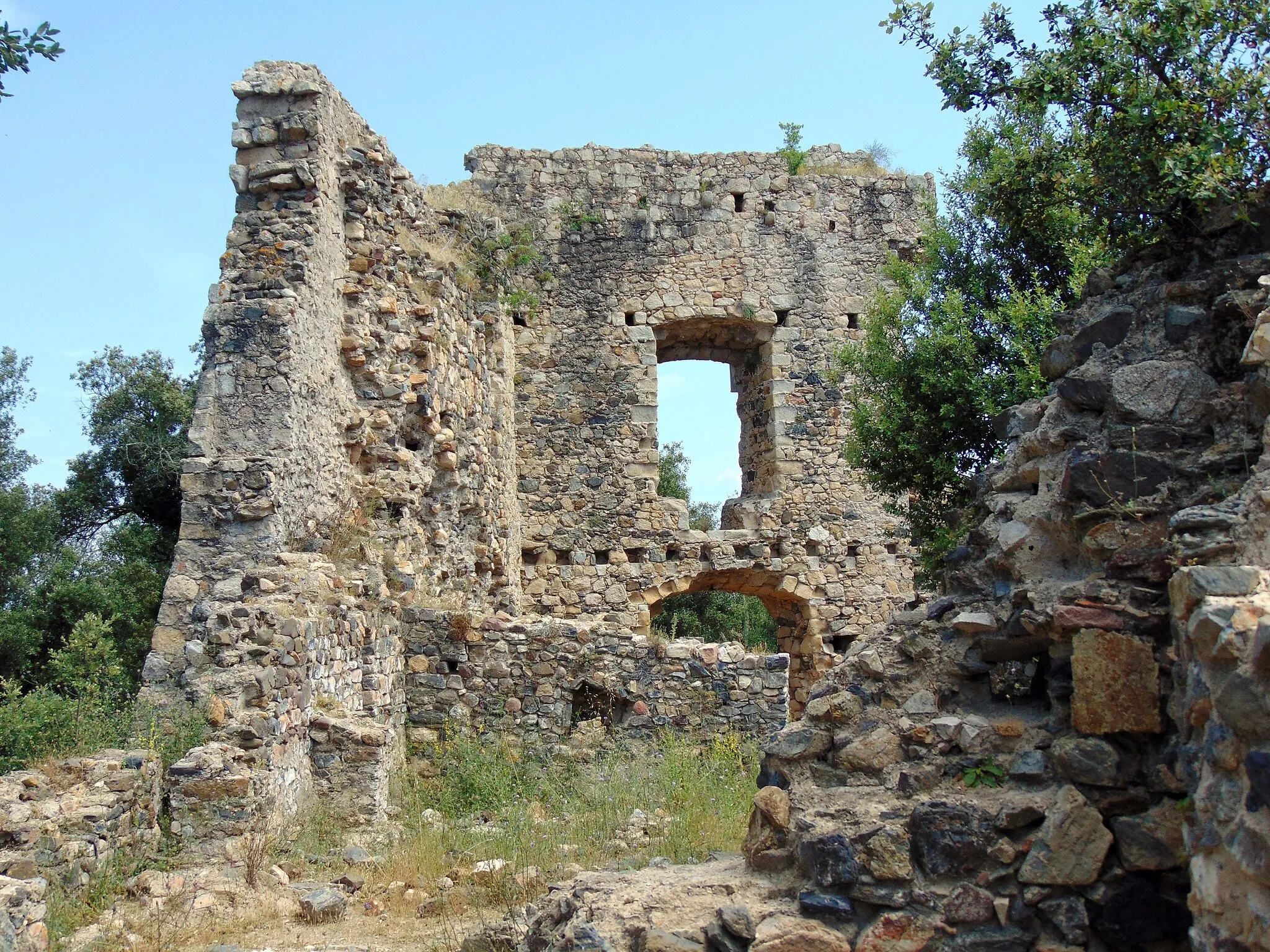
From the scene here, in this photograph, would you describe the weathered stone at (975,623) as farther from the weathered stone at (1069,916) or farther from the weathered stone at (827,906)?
the weathered stone at (827,906)

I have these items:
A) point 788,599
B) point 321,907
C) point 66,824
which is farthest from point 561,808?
point 788,599

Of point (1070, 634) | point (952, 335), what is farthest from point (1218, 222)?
point (952, 335)

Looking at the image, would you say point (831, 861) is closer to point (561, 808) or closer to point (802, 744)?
point (802, 744)

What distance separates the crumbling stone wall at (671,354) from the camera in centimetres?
1265

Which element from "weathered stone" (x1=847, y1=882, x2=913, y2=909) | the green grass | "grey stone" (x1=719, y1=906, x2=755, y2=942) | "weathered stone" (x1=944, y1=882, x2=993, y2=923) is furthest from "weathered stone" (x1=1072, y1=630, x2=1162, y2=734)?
the green grass

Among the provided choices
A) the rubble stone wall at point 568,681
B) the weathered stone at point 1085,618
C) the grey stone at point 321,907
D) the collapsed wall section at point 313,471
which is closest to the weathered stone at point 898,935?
the weathered stone at point 1085,618

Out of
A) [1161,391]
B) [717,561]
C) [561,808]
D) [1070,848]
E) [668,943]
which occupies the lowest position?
[561,808]

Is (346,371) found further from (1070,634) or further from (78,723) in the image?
(1070,634)

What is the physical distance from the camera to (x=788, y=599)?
1315 cm

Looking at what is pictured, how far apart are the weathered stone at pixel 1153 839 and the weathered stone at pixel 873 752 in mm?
814

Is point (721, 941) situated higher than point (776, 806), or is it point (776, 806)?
point (776, 806)

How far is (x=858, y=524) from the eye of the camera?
1292 cm

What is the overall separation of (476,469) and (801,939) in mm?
8021

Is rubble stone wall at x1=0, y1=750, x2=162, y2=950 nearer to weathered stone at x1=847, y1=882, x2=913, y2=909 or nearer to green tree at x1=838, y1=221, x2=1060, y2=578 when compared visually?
weathered stone at x1=847, y1=882, x2=913, y2=909
